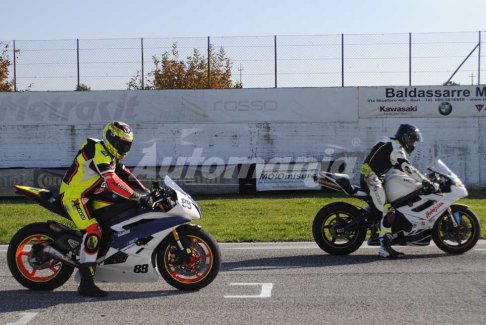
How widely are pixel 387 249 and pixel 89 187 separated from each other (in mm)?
4373

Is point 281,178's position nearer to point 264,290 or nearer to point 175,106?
point 175,106

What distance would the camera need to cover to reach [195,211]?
7.09 meters

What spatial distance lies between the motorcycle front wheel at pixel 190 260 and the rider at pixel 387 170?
311 centimetres

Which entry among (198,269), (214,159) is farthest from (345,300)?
(214,159)

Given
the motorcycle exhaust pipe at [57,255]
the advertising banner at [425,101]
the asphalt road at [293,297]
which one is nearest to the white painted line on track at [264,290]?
the asphalt road at [293,297]

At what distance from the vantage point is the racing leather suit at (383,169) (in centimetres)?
927

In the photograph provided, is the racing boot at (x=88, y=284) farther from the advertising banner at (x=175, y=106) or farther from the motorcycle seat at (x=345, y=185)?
the advertising banner at (x=175, y=106)

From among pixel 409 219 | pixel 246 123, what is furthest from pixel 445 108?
pixel 409 219

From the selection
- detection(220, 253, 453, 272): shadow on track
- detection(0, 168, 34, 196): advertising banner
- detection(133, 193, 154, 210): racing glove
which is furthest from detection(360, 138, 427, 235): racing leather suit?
detection(0, 168, 34, 196): advertising banner

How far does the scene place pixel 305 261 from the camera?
8977 mm

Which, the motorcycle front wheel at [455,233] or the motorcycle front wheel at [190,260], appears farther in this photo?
the motorcycle front wheel at [455,233]

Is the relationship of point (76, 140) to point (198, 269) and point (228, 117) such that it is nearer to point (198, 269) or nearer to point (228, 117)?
point (228, 117)

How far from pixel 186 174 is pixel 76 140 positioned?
6.27 meters

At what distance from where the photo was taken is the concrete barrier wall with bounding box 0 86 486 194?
25281 mm
